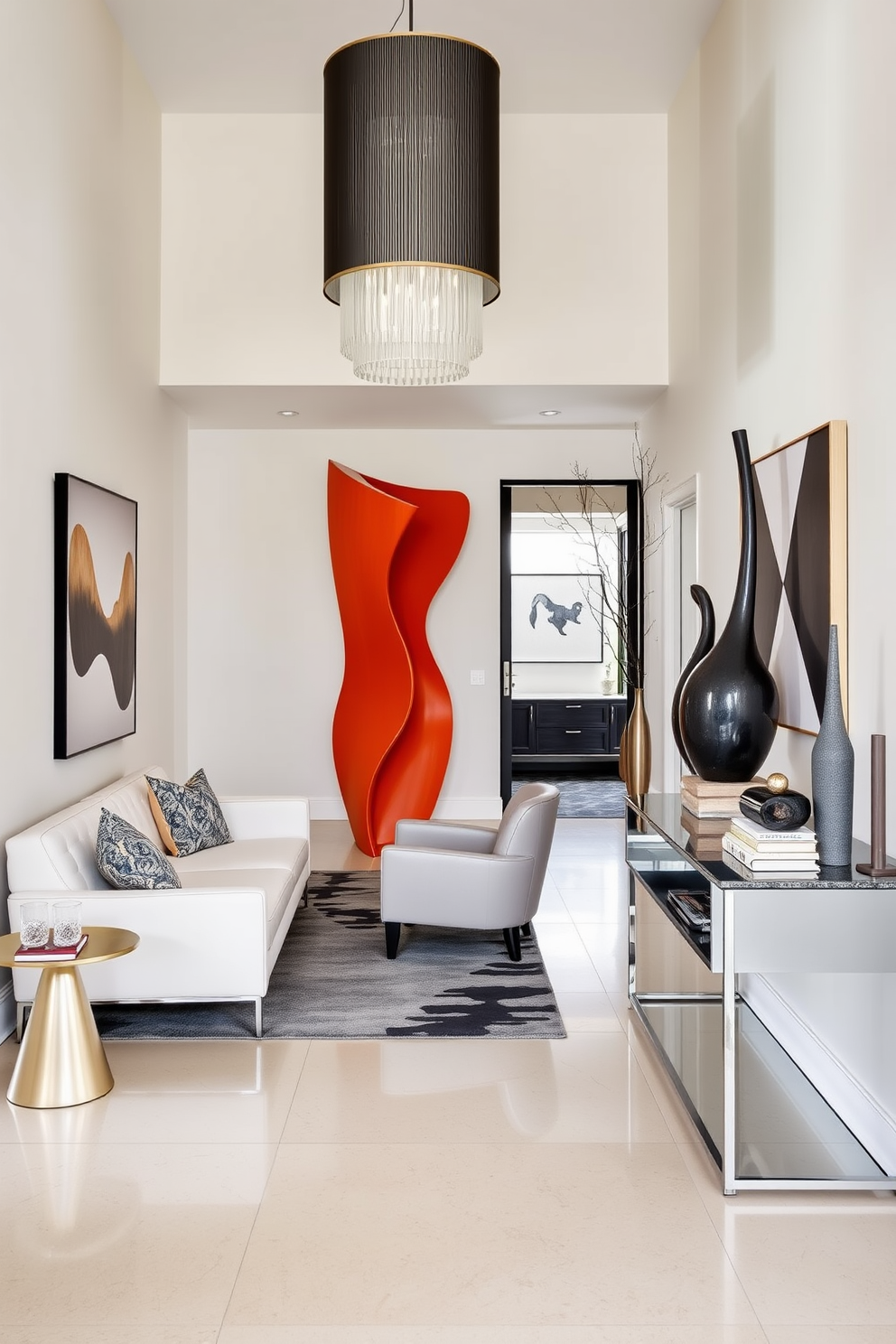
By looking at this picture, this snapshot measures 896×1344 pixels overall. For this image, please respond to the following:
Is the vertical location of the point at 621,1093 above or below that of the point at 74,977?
below

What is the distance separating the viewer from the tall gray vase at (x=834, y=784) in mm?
2551

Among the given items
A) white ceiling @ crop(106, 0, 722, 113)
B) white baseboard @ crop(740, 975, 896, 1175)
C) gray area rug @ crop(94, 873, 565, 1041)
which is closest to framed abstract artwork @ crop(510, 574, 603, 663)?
white ceiling @ crop(106, 0, 722, 113)

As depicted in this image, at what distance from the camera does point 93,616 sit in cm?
447

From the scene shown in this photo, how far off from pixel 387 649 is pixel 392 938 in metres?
2.41

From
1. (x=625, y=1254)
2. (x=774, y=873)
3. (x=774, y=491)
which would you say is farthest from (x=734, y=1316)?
(x=774, y=491)

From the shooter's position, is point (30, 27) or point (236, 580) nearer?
point (30, 27)

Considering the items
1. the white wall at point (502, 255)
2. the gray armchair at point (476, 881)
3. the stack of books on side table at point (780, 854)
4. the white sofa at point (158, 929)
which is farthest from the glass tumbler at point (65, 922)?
the white wall at point (502, 255)

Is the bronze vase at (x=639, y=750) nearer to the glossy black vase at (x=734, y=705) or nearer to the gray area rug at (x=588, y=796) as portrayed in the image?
the gray area rug at (x=588, y=796)

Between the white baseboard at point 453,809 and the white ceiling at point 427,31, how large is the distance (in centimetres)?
430

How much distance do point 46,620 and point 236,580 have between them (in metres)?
3.26

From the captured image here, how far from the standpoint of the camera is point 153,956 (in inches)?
132

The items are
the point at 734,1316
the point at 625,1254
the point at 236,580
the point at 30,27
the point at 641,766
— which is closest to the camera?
the point at 734,1316

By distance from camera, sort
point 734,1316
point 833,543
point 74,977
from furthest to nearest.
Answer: point 833,543
point 74,977
point 734,1316

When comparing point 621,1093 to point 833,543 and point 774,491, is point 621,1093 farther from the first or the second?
point 774,491
